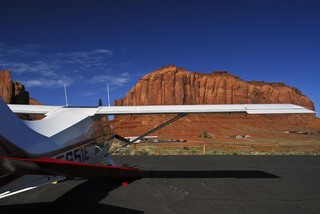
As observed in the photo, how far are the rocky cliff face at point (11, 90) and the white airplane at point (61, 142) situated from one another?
406 ft

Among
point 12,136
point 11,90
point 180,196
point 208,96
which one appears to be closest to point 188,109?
point 180,196

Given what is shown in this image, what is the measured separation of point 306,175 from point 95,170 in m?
11.6

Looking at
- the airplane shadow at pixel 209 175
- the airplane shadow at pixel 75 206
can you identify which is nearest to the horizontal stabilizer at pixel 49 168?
the airplane shadow at pixel 75 206

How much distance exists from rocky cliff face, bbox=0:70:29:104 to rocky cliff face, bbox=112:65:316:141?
4232cm

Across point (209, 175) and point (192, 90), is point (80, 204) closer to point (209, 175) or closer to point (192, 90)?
point (209, 175)

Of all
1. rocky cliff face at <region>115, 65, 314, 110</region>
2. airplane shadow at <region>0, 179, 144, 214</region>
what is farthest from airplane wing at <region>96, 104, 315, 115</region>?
rocky cliff face at <region>115, 65, 314, 110</region>

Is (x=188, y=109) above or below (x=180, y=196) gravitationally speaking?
above

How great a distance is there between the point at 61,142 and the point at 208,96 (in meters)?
156

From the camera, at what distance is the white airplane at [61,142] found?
4.55 m

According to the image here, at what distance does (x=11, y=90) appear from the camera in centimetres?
12562

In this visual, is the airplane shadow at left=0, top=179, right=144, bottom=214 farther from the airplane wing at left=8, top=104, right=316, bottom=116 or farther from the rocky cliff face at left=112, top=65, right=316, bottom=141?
the rocky cliff face at left=112, top=65, right=316, bottom=141

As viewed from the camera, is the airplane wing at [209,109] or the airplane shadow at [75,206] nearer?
the airplane shadow at [75,206]

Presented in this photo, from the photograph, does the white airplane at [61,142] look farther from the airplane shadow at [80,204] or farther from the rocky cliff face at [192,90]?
the rocky cliff face at [192,90]

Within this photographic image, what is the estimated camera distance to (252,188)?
9.95 m
